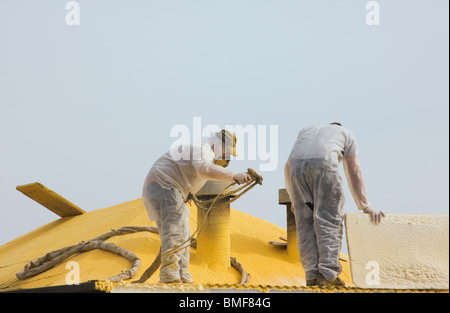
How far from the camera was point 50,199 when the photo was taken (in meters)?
11.8

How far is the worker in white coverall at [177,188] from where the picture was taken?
5539mm

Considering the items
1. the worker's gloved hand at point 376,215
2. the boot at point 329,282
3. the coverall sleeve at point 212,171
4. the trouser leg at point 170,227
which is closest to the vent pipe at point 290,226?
the trouser leg at point 170,227

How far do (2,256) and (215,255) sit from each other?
505 cm

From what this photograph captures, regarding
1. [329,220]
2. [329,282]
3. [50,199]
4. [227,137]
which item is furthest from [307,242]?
[50,199]

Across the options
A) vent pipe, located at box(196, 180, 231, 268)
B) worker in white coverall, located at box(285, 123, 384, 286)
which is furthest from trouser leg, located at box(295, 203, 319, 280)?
vent pipe, located at box(196, 180, 231, 268)

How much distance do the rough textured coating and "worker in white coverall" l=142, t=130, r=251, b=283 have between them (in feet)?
4.91

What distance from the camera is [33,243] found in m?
11.5

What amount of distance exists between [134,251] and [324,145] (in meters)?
4.57

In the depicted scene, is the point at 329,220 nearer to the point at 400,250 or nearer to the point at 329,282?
the point at 329,282

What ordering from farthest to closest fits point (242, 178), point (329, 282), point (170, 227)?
point (170, 227), point (242, 178), point (329, 282)

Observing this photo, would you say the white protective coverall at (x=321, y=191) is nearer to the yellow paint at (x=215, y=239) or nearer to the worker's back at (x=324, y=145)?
the worker's back at (x=324, y=145)

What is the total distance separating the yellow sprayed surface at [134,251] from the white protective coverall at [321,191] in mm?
2523
